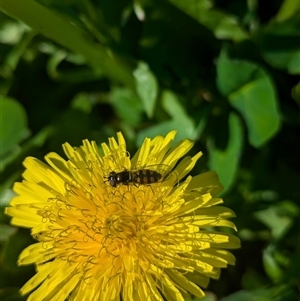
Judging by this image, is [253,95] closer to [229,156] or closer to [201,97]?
[229,156]

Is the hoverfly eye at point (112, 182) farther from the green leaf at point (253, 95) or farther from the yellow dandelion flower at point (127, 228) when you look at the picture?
the green leaf at point (253, 95)

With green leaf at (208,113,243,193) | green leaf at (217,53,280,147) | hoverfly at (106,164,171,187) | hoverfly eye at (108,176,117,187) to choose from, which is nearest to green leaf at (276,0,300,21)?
green leaf at (217,53,280,147)

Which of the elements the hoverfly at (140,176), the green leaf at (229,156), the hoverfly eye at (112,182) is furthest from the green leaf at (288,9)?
the hoverfly eye at (112,182)

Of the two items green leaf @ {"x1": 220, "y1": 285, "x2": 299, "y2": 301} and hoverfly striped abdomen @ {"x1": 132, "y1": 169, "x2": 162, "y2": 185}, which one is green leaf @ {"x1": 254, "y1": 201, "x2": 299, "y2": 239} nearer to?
green leaf @ {"x1": 220, "y1": 285, "x2": 299, "y2": 301}

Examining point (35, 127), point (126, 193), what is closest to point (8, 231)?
point (35, 127)

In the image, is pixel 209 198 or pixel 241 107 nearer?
pixel 209 198

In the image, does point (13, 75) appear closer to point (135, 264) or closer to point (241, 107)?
point (241, 107)

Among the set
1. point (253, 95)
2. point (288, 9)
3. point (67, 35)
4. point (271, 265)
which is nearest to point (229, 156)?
Answer: point (253, 95)
